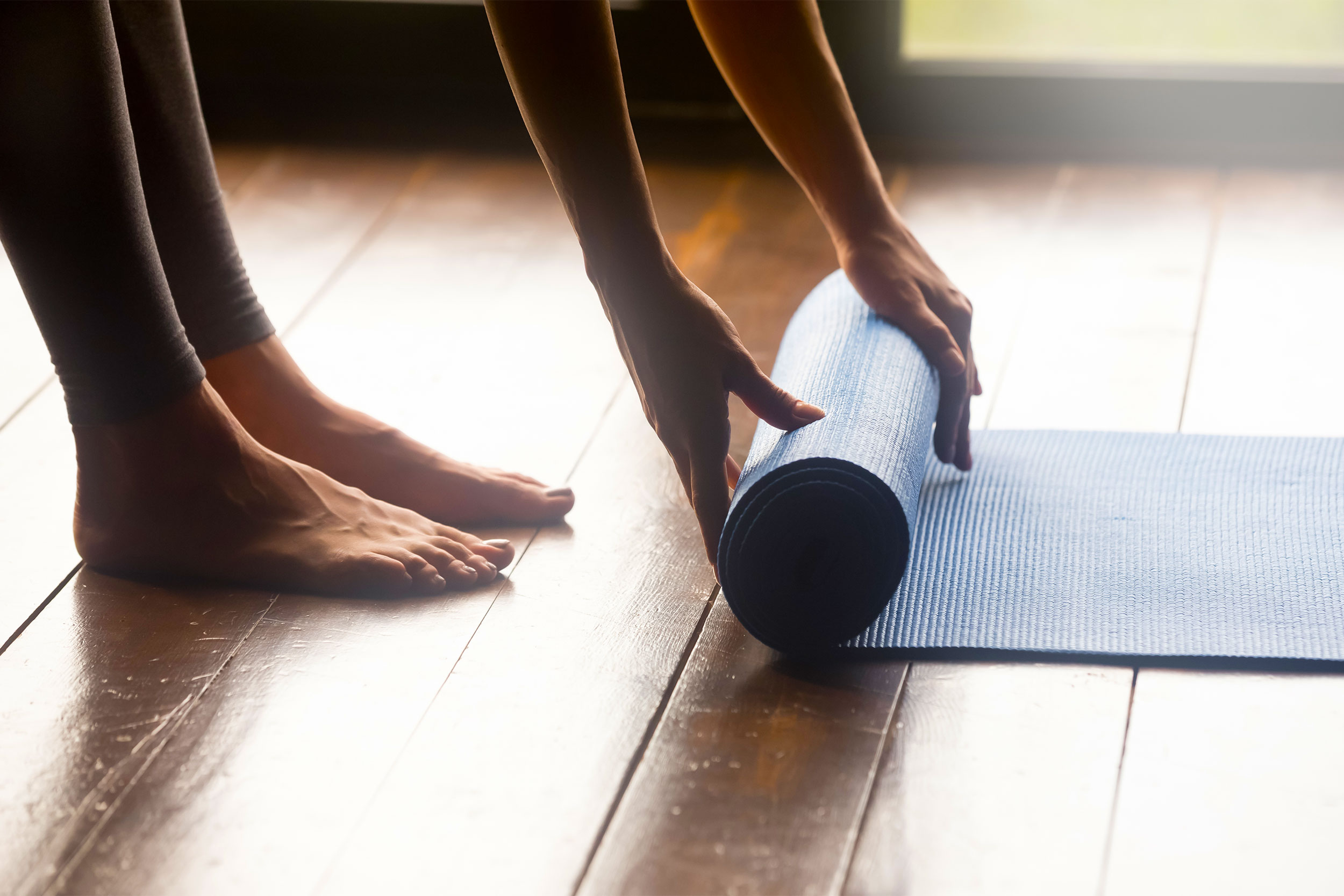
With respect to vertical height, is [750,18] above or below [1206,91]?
above

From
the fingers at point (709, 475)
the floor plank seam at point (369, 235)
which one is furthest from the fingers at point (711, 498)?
the floor plank seam at point (369, 235)

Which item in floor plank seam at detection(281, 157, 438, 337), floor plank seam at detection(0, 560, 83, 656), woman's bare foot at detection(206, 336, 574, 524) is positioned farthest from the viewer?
floor plank seam at detection(281, 157, 438, 337)

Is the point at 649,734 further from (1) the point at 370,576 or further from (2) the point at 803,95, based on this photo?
(2) the point at 803,95

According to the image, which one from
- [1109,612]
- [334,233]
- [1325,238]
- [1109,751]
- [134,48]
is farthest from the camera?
[334,233]

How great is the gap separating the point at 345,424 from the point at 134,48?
45 cm

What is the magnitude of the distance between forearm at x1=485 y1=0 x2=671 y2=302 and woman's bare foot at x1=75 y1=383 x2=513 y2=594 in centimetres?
35

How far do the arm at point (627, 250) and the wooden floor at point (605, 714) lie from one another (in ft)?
0.67

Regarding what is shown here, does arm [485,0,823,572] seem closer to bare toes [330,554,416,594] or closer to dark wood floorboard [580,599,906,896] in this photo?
dark wood floorboard [580,599,906,896]

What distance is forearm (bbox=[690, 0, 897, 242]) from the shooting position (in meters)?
1.55

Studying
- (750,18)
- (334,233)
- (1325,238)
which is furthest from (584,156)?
(1325,238)

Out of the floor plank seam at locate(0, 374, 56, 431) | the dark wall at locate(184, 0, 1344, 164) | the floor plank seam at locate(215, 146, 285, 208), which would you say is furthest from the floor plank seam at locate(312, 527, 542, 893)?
the dark wall at locate(184, 0, 1344, 164)

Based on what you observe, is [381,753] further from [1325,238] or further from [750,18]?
[1325,238]

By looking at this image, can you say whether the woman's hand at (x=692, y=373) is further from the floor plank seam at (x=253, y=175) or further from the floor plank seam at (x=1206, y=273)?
the floor plank seam at (x=253, y=175)

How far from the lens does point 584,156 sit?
4.15 ft
